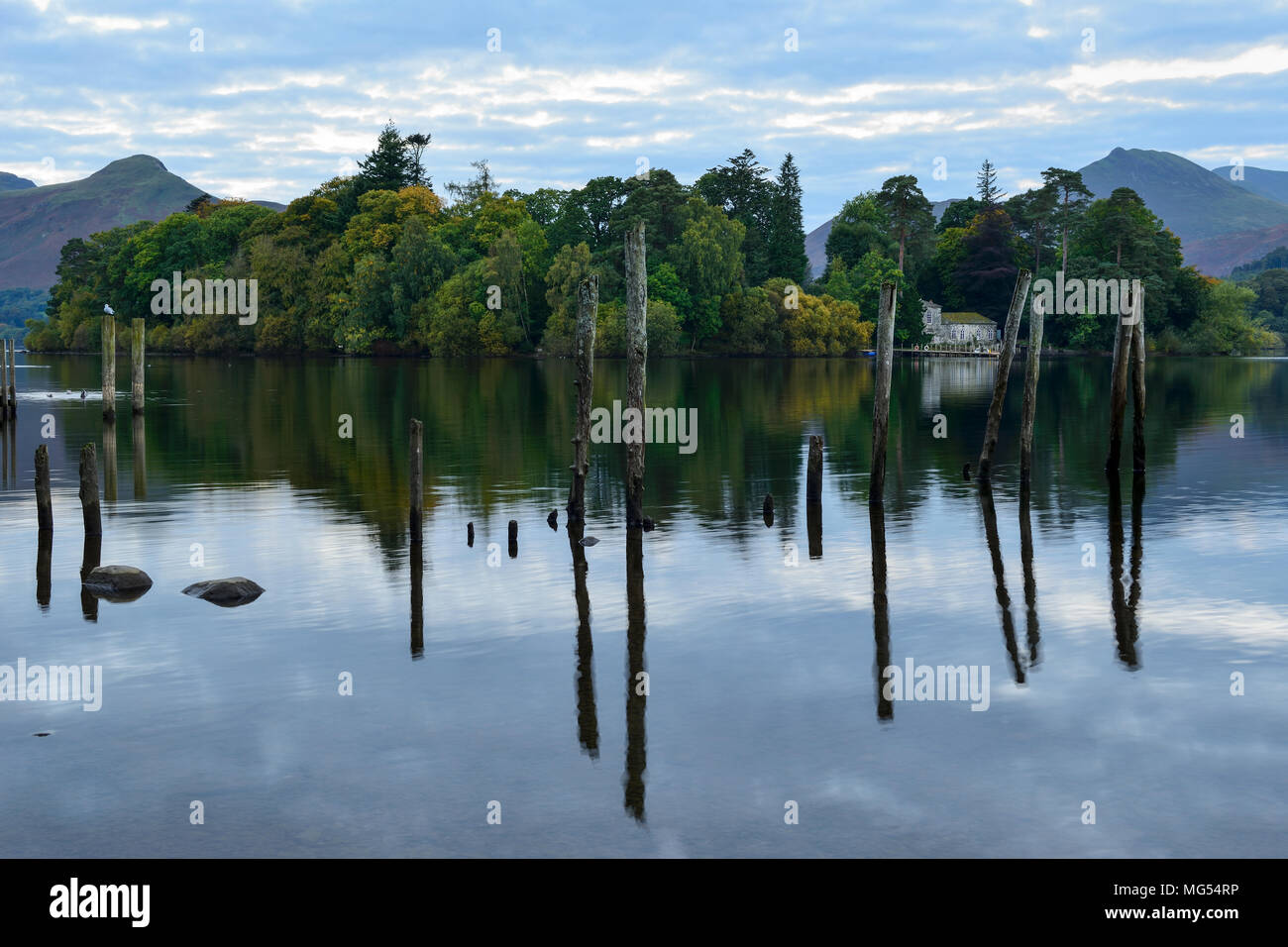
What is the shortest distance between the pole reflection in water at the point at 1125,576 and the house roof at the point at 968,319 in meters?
118

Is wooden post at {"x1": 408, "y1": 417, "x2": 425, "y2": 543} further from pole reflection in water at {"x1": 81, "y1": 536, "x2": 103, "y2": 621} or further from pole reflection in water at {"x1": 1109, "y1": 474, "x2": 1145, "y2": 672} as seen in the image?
pole reflection in water at {"x1": 1109, "y1": 474, "x2": 1145, "y2": 672}

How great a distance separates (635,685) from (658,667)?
0.92 m

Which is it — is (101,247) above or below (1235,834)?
above

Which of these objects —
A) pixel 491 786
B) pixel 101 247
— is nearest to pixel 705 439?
pixel 491 786

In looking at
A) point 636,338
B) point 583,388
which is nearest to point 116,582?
point 583,388

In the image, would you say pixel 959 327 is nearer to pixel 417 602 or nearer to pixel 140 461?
pixel 140 461

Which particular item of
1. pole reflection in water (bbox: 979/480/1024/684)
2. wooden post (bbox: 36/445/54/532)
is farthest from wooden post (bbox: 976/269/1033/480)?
wooden post (bbox: 36/445/54/532)

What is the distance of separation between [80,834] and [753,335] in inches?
4797

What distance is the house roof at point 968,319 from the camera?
488ft

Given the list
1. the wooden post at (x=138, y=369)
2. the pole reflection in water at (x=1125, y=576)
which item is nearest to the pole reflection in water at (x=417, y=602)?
the pole reflection in water at (x=1125, y=576)

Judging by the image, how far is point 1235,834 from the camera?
38.0 feet

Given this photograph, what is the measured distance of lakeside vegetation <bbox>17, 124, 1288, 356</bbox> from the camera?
126500mm

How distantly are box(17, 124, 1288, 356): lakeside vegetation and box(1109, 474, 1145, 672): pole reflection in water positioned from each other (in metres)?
89.5
